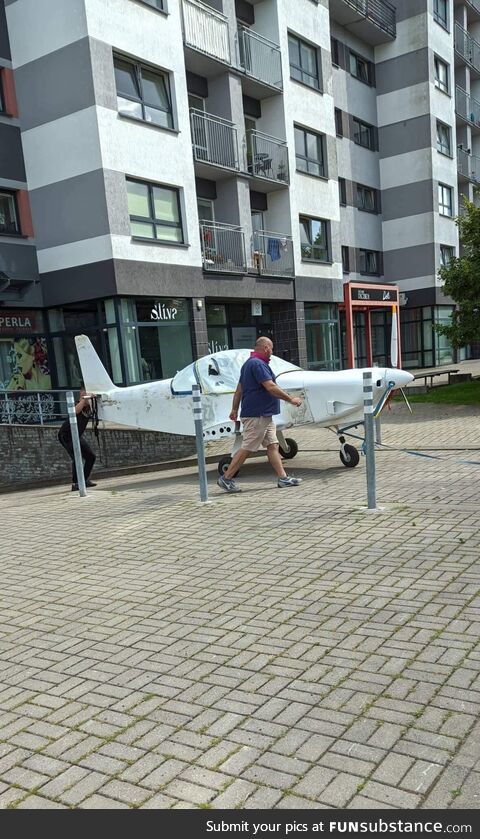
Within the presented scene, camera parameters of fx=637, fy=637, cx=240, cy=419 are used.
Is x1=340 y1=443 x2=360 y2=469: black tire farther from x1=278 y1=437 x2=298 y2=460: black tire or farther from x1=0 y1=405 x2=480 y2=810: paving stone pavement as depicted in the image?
x1=0 y1=405 x2=480 y2=810: paving stone pavement

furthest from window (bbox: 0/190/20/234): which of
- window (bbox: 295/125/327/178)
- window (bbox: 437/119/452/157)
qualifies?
window (bbox: 437/119/452/157)

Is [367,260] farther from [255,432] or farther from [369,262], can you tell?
[255,432]

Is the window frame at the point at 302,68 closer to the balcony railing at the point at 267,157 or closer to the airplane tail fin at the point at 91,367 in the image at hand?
the balcony railing at the point at 267,157

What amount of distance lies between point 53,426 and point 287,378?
7.93 m

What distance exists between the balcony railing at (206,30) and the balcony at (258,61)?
910 millimetres

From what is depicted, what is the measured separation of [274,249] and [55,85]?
8.72m

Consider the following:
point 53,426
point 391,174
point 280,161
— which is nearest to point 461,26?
point 391,174

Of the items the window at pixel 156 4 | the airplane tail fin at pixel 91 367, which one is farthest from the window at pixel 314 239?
the airplane tail fin at pixel 91 367

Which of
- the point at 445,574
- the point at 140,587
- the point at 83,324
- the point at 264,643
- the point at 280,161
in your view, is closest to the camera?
the point at 264,643

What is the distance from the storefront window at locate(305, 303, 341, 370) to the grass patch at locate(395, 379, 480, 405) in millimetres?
4492

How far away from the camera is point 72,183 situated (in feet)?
54.2

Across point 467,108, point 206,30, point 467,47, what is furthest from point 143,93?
point 467,47

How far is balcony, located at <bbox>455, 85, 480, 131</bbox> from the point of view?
34.8 m
